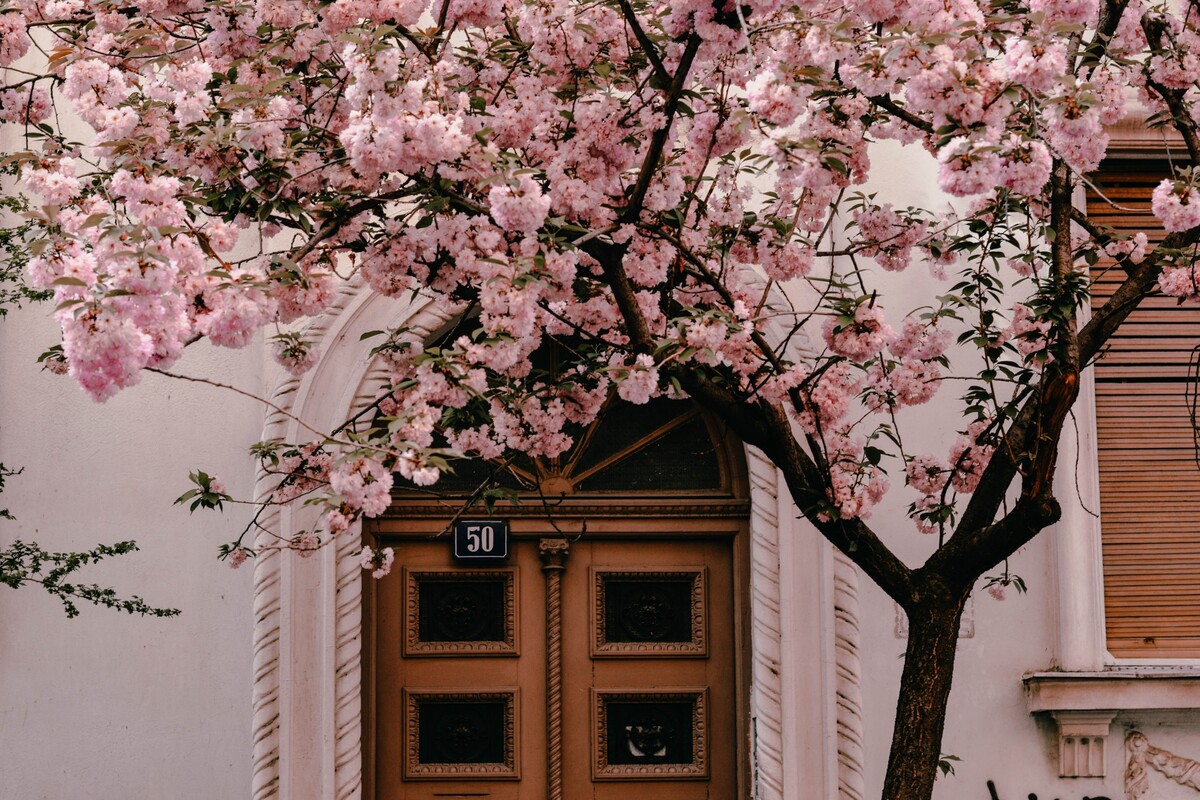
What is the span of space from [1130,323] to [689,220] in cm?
261

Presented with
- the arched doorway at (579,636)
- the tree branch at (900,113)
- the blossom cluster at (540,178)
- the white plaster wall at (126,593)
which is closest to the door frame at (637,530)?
the arched doorway at (579,636)

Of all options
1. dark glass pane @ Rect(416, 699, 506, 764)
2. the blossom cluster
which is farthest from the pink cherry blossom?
dark glass pane @ Rect(416, 699, 506, 764)

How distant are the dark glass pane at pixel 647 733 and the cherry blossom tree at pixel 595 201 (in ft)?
5.72

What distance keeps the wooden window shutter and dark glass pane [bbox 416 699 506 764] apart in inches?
114

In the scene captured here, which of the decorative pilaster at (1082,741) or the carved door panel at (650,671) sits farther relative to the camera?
the carved door panel at (650,671)

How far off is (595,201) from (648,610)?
257cm

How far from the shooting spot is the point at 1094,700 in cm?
614

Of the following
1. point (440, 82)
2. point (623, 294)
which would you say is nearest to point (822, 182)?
point (623, 294)

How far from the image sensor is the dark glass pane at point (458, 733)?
21.0ft

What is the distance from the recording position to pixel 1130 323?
6.70 metres

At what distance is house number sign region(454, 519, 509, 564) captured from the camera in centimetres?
641

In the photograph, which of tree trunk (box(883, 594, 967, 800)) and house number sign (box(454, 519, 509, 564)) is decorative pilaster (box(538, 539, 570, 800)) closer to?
house number sign (box(454, 519, 509, 564))

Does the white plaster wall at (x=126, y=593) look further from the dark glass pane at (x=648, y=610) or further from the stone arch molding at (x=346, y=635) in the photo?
the dark glass pane at (x=648, y=610)

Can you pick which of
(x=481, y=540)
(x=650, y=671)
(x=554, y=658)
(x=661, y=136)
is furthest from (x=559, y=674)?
(x=661, y=136)
